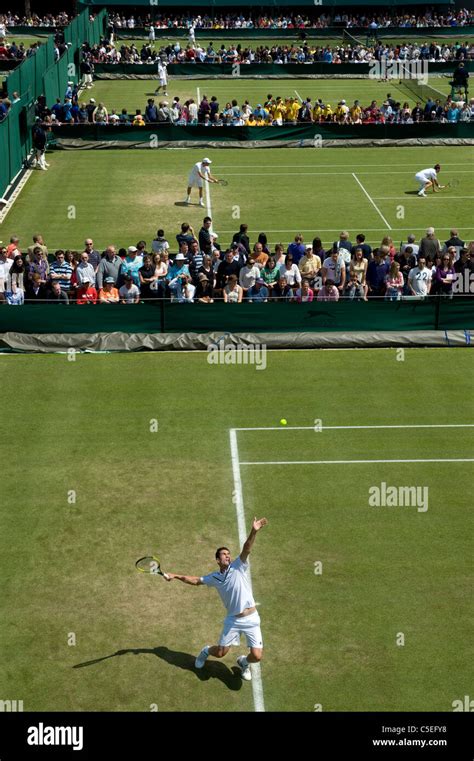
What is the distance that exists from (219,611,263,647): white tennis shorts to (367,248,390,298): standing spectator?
1244 centimetres

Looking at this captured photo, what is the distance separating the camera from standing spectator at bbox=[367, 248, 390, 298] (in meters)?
23.9

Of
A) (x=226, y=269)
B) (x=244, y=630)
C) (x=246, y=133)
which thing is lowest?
(x=244, y=630)

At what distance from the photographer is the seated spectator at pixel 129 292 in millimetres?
23192

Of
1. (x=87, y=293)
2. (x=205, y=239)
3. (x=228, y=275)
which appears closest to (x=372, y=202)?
(x=205, y=239)

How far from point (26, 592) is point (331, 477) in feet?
18.0

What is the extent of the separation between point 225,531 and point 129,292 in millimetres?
8698

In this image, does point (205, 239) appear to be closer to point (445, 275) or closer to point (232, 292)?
point (232, 292)

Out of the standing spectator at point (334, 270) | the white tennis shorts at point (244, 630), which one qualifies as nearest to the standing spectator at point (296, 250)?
the standing spectator at point (334, 270)

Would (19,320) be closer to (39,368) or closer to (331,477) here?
(39,368)

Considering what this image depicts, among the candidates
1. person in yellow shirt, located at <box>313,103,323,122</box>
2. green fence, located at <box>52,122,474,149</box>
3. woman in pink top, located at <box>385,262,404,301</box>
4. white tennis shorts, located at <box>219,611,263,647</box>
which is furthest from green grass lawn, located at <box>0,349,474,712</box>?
person in yellow shirt, located at <box>313,103,323,122</box>

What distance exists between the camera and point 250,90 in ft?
180

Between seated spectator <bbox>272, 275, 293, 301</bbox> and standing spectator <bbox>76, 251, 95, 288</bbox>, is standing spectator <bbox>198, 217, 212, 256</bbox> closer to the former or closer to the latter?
seated spectator <bbox>272, 275, 293, 301</bbox>

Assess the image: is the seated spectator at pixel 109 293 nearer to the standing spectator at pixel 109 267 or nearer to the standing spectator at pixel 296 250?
the standing spectator at pixel 109 267
